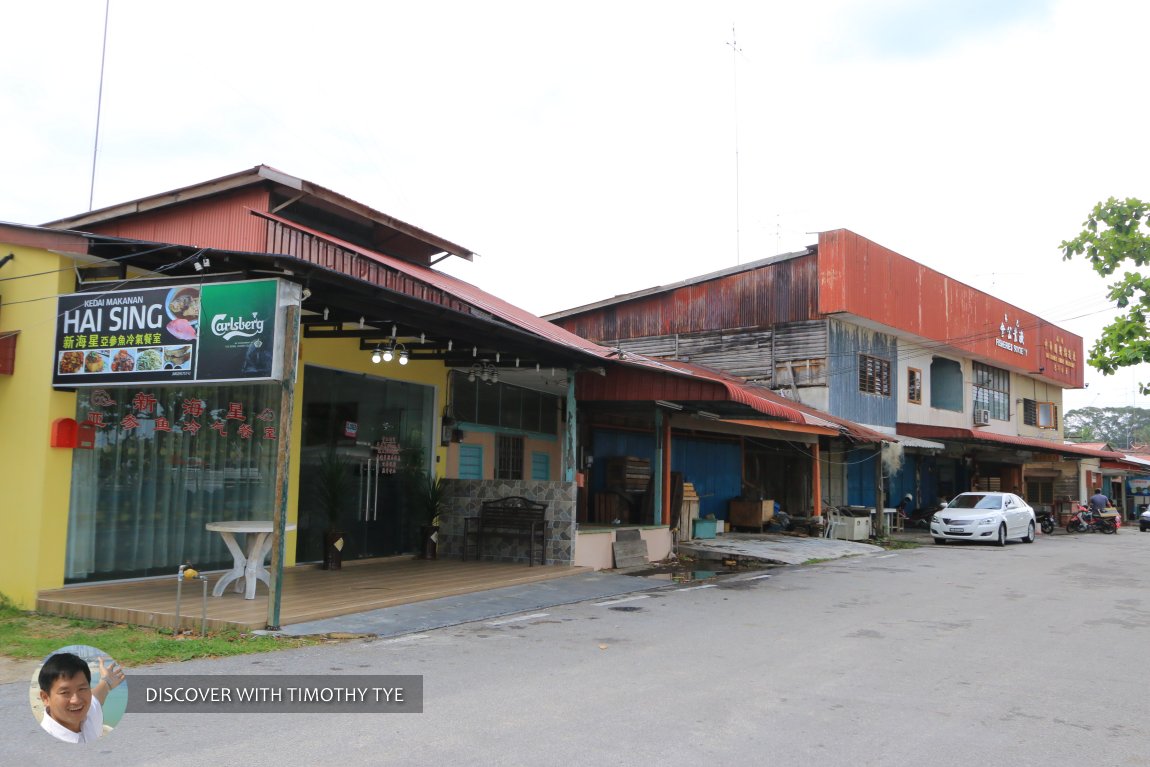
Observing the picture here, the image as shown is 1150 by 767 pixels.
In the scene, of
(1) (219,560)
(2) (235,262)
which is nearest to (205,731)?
(2) (235,262)

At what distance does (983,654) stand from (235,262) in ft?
27.3

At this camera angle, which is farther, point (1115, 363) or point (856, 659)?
point (1115, 363)

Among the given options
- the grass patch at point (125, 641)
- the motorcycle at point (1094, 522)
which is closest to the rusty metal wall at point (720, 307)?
the motorcycle at point (1094, 522)

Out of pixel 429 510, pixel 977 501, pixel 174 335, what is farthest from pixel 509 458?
pixel 977 501

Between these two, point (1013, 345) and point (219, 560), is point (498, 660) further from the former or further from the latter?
point (1013, 345)

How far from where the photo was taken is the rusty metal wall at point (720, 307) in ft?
83.3

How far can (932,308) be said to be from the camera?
29.2 metres

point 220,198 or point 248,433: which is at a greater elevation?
point 220,198

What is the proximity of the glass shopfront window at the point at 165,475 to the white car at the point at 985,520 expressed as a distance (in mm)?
18311

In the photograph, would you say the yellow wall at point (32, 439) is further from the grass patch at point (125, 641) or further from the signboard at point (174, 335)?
the grass patch at point (125, 641)

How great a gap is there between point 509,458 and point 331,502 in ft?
16.4

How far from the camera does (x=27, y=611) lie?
371 inches

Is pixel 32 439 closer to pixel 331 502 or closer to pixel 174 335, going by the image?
pixel 174 335

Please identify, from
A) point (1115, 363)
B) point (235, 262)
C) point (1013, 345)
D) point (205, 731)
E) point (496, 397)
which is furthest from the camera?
point (1013, 345)
